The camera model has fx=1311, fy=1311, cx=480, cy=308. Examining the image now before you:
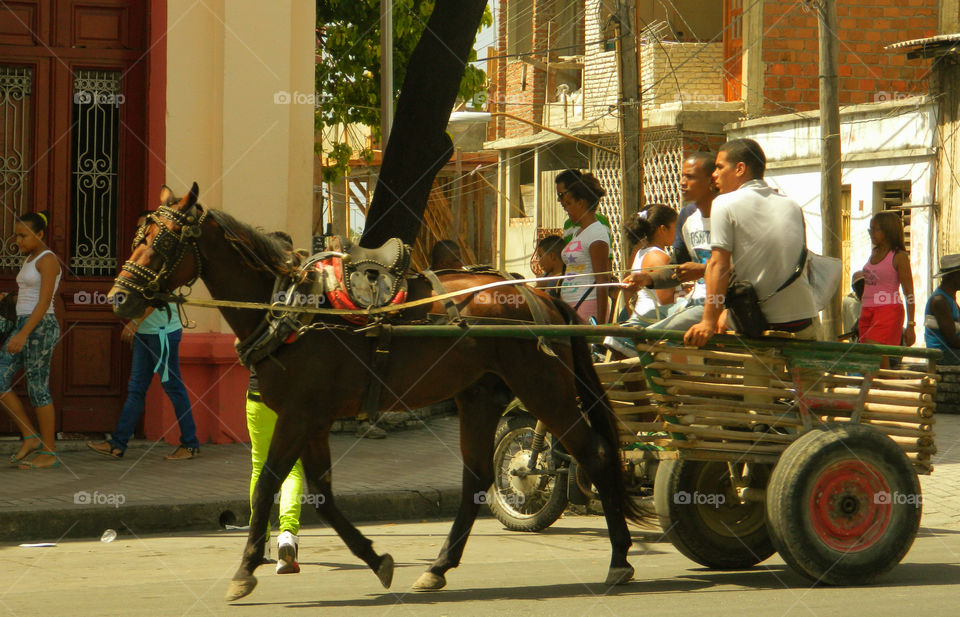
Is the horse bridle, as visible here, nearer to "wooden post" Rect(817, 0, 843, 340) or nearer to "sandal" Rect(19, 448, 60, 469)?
"sandal" Rect(19, 448, 60, 469)

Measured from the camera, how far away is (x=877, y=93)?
22375 millimetres

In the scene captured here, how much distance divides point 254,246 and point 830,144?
403 inches

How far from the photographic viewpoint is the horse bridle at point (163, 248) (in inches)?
236

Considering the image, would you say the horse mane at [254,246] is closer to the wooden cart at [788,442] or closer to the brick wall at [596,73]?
the wooden cart at [788,442]

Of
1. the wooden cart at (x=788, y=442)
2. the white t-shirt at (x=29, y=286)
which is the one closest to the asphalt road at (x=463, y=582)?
the wooden cart at (x=788, y=442)

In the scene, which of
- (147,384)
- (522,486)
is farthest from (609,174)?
(522,486)

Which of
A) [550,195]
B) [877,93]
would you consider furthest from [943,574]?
[550,195]

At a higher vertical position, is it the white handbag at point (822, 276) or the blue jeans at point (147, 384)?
the white handbag at point (822, 276)

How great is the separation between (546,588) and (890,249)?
22.0 feet

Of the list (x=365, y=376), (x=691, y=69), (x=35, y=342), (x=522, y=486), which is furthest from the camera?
(x=691, y=69)

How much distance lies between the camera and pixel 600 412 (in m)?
6.75

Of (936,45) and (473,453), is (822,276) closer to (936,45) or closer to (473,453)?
(473,453)

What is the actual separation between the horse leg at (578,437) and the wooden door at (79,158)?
573cm

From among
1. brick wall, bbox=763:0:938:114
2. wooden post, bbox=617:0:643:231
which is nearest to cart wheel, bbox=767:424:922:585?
wooden post, bbox=617:0:643:231
